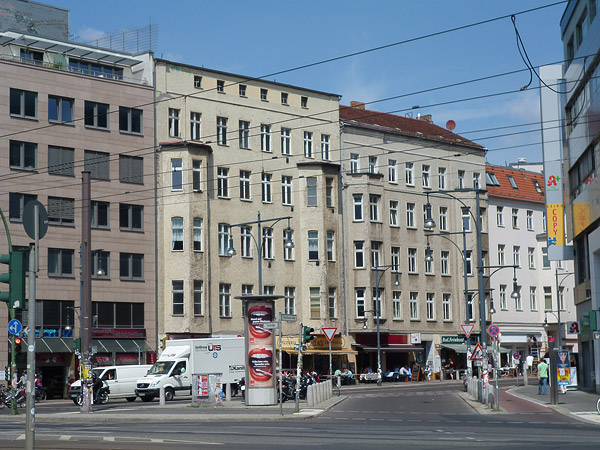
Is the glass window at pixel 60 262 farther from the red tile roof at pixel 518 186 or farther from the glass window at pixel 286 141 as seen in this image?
the red tile roof at pixel 518 186

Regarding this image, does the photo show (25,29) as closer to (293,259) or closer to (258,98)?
(258,98)

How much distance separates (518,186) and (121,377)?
48867mm

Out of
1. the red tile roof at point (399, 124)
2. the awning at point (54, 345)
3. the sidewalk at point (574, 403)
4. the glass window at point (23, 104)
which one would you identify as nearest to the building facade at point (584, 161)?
the sidewalk at point (574, 403)

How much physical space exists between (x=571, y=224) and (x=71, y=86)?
2966 cm

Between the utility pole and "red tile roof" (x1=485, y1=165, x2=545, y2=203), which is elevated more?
"red tile roof" (x1=485, y1=165, x2=545, y2=203)

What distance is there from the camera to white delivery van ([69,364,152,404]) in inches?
1943

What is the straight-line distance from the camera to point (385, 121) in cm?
7825

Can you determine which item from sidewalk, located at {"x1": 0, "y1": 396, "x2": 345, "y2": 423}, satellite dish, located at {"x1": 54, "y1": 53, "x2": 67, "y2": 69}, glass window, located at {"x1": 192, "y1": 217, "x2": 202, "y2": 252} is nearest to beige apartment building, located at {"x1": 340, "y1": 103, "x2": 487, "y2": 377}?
glass window, located at {"x1": 192, "y1": 217, "x2": 202, "y2": 252}

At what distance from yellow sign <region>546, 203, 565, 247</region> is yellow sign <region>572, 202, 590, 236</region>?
2.16 m

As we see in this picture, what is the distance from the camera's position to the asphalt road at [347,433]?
1969 centimetres

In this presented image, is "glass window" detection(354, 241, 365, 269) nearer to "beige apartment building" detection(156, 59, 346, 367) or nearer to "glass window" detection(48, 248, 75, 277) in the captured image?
"beige apartment building" detection(156, 59, 346, 367)

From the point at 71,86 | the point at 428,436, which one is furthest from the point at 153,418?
the point at 71,86

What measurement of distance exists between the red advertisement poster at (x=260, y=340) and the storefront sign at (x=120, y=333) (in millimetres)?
25452

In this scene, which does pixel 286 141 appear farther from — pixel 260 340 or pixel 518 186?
pixel 260 340
